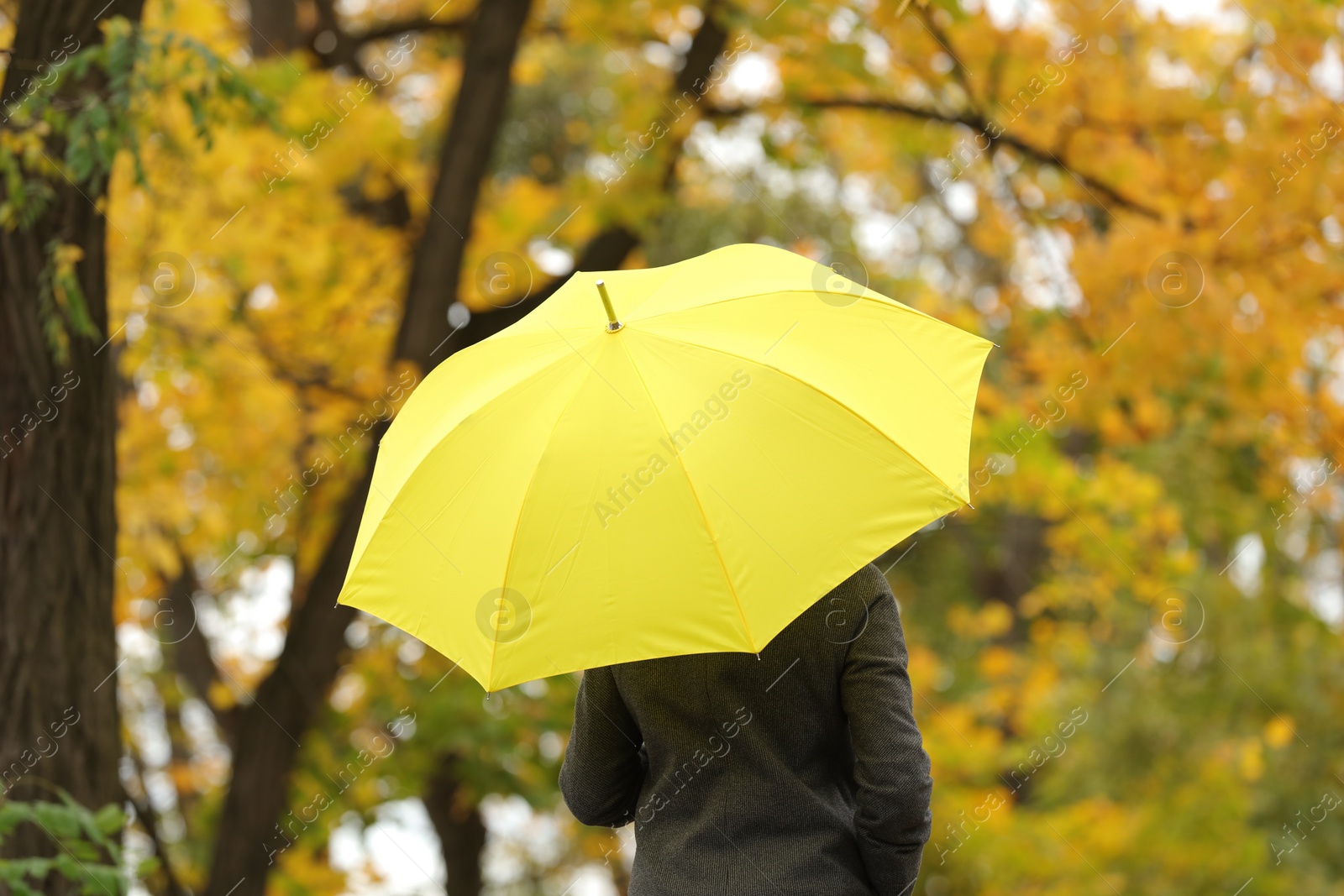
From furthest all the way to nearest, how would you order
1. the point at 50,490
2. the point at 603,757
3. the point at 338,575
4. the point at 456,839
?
the point at 456,839 < the point at 338,575 < the point at 50,490 < the point at 603,757

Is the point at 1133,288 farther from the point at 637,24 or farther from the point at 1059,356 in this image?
the point at 637,24

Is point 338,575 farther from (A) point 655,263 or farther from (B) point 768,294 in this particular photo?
(B) point 768,294

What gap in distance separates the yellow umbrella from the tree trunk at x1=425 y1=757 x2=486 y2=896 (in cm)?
668

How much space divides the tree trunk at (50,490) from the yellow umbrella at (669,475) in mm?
1774

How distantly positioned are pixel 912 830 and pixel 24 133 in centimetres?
281

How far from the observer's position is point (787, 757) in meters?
1.76

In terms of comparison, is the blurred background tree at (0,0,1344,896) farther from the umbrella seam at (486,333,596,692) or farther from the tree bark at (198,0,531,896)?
the umbrella seam at (486,333,596,692)

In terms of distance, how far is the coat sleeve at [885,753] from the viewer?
1646 mm

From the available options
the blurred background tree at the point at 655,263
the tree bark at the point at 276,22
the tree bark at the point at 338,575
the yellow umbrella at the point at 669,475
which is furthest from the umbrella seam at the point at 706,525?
the tree bark at the point at 276,22

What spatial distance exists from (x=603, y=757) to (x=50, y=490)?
218 centimetres

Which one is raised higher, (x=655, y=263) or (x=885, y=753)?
(x=885, y=753)

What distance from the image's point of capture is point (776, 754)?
176 cm

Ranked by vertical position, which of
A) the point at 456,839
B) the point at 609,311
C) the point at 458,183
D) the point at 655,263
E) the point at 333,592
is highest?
the point at 609,311

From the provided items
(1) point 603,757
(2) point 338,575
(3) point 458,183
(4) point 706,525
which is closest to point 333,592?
(2) point 338,575
